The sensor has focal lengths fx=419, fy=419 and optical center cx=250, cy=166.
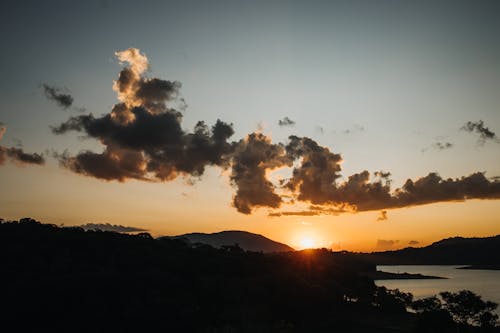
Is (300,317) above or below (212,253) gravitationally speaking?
below

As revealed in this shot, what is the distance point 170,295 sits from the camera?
59.4 m

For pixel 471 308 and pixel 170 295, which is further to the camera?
pixel 471 308

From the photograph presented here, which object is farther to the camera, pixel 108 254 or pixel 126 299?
pixel 108 254

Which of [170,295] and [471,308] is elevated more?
[170,295]

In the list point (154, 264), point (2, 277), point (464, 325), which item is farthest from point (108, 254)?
point (464, 325)

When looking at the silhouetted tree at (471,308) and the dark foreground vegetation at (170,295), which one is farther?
the silhouetted tree at (471,308)

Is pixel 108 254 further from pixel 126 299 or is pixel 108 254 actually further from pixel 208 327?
pixel 208 327

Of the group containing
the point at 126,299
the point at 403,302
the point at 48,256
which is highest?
the point at 48,256

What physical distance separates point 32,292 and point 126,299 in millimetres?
11343

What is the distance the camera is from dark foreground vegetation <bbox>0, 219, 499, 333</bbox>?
50.5 metres

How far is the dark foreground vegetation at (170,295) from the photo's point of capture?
Result: 50500 millimetres

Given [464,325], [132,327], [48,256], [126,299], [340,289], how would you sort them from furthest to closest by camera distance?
[340,289] < [48,256] < [464,325] < [126,299] < [132,327]

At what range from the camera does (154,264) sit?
7538cm

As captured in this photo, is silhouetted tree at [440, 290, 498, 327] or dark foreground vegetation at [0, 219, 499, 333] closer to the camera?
dark foreground vegetation at [0, 219, 499, 333]
